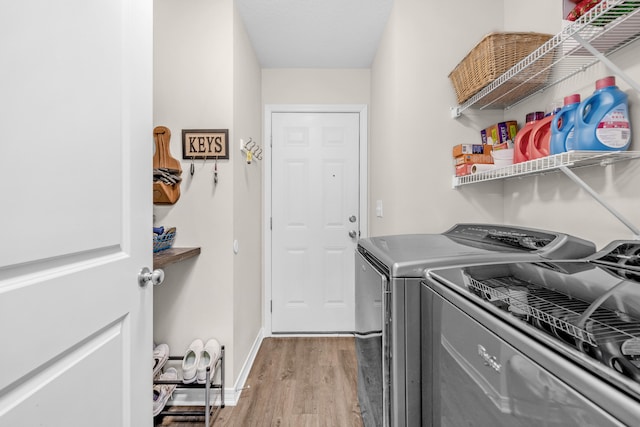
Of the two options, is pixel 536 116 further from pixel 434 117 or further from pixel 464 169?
pixel 434 117

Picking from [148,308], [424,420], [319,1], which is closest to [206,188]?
[148,308]

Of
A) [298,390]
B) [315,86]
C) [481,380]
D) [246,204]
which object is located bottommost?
[298,390]

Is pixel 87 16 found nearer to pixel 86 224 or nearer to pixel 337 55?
pixel 86 224

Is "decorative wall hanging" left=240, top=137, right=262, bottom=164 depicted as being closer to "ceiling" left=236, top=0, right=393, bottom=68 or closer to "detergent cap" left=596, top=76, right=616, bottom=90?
"ceiling" left=236, top=0, right=393, bottom=68

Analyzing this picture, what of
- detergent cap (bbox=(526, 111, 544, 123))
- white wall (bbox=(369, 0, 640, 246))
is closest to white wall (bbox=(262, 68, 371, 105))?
white wall (bbox=(369, 0, 640, 246))

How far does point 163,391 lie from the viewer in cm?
167

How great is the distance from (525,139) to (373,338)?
1165 millimetres

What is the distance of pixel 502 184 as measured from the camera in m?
1.93

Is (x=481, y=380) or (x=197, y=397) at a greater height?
(x=481, y=380)

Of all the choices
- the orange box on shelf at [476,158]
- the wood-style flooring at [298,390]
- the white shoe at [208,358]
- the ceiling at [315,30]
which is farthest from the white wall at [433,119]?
the white shoe at [208,358]

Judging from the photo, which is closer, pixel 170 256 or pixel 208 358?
pixel 170 256

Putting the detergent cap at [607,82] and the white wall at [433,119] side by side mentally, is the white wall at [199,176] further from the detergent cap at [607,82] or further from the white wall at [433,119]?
the detergent cap at [607,82]

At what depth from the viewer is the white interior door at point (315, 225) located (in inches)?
117

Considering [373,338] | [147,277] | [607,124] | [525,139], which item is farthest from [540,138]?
[147,277]
